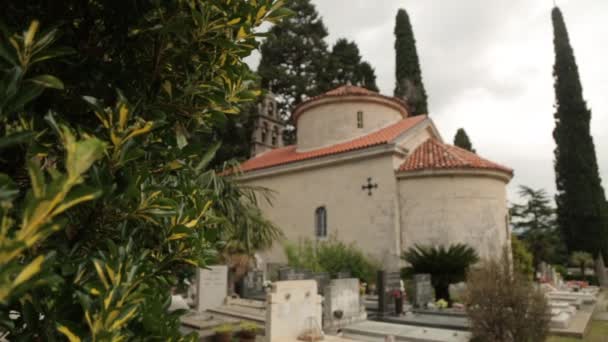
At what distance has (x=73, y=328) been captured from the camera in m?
1.17

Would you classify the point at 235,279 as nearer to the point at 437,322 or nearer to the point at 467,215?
the point at 437,322

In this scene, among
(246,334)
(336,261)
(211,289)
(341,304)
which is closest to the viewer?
(246,334)

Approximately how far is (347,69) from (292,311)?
3268 centimetres

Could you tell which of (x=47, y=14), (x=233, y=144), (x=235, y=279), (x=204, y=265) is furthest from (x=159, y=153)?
(x=233, y=144)

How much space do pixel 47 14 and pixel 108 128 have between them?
0.57m

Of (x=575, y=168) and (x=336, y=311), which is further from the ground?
(x=575, y=168)

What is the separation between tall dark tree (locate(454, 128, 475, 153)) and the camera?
36.2 metres

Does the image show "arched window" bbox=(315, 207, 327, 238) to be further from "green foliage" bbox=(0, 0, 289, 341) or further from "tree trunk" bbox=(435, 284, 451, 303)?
"green foliage" bbox=(0, 0, 289, 341)

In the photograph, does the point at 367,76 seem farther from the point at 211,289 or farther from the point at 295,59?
the point at 211,289

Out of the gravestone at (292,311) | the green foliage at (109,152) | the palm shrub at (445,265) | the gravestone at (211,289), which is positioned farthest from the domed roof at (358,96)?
the green foliage at (109,152)

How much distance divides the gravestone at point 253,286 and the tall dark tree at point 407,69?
20783 mm

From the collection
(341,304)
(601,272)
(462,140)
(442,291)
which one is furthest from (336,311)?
(462,140)

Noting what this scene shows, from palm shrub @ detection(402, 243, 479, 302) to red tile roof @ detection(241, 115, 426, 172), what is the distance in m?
4.90

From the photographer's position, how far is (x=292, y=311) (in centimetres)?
713
